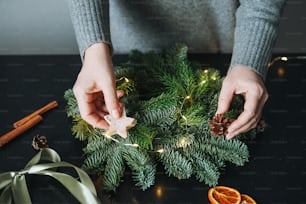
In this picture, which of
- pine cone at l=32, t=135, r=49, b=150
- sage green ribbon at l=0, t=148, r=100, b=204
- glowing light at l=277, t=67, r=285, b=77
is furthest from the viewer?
glowing light at l=277, t=67, r=285, b=77

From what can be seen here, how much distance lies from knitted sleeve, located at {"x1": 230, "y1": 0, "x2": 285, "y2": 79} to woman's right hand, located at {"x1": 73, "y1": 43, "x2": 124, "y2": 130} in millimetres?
235

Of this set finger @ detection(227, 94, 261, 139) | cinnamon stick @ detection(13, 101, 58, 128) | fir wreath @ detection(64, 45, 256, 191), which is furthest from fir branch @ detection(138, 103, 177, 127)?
cinnamon stick @ detection(13, 101, 58, 128)

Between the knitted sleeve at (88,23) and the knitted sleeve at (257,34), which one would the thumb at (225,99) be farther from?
the knitted sleeve at (88,23)

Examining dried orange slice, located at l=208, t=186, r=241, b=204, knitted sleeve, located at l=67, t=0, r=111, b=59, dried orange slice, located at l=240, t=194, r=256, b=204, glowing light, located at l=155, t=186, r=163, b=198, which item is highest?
knitted sleeve, located at l=67, t=0, r=111, b=59

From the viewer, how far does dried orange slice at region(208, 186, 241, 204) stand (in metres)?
0.74

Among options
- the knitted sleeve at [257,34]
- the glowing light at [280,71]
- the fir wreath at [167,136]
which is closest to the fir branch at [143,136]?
the fir wreath at [167,136]

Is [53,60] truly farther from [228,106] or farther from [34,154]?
[228,106]

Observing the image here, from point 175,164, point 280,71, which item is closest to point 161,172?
point 175,164

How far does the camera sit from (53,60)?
1028mm

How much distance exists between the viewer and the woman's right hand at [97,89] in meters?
0.75

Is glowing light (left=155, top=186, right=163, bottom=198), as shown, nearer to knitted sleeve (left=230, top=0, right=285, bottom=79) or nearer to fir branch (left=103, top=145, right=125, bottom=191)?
fir branch (left=103, top=145, right=125, bottom=191)

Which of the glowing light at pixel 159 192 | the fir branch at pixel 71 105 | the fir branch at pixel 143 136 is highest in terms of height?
the fir branch at pixel 71 105

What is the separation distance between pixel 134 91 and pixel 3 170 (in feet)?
0.91

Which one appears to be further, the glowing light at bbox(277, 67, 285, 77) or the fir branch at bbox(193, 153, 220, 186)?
the glowing light at bbox(277, 67, 285, 77)
